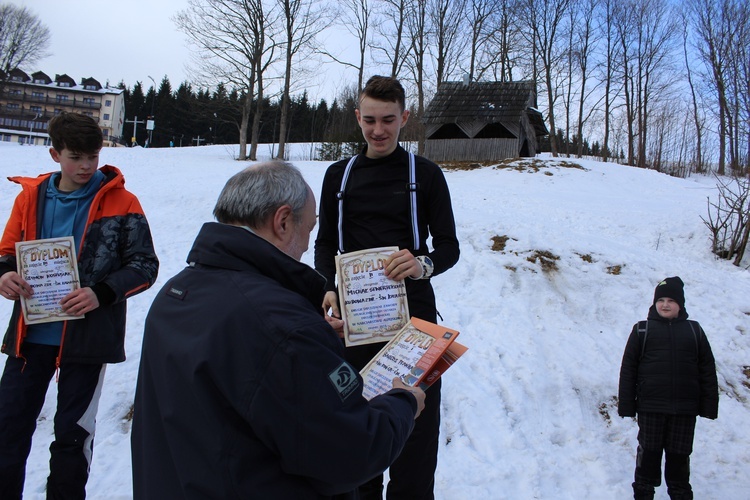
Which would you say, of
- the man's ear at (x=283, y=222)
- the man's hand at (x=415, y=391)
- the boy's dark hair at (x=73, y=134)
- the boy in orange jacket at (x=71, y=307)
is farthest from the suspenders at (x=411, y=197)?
the boy's dark hair at (x=73, y=134)

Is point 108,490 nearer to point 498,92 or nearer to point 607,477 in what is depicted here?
point 607,477

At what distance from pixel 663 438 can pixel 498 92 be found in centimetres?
2623

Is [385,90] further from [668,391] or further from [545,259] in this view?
[545,259]

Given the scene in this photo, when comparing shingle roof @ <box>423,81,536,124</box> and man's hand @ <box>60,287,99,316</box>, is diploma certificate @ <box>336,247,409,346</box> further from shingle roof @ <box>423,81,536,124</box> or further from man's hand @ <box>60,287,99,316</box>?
shingle roof @ <box>423,81,536,124</box>

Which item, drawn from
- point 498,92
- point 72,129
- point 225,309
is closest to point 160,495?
point 225,309

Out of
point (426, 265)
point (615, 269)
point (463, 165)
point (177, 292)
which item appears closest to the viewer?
point (177, 292)

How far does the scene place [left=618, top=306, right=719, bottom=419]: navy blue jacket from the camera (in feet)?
12.5

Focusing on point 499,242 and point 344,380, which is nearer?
point 344,380

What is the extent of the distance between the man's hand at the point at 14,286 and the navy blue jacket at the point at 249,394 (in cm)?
176

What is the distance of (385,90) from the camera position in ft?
8.73

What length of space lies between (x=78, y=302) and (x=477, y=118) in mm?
26032

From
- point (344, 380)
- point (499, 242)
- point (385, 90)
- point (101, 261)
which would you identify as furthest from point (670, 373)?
point (499, 242)

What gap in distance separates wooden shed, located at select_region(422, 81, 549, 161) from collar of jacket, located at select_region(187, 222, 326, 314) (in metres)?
25.8

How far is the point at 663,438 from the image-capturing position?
3865 mm
